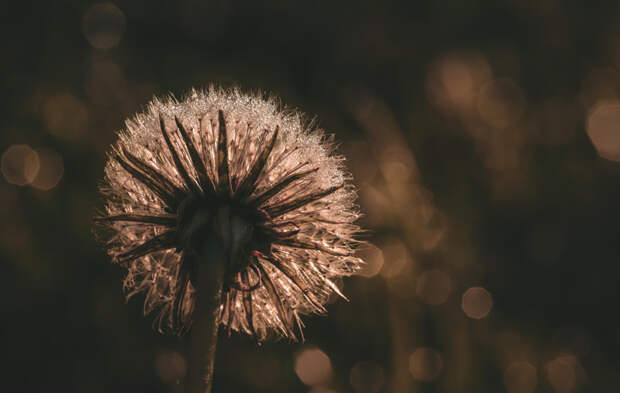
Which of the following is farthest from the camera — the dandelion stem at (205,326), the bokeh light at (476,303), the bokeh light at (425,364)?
the bokeh light at (476,303)

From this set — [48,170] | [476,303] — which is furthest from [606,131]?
[48,170]

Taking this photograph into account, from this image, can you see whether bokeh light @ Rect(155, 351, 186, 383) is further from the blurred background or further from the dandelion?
the dandelion

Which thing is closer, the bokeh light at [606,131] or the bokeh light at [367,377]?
the bokeh light at [367,377]

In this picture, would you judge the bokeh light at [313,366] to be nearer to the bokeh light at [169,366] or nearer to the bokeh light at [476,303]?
the bokeh light at [169,366]

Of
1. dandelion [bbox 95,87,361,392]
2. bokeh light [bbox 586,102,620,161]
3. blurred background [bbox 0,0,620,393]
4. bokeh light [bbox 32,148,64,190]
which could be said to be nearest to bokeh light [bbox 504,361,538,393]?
blurred background [bbox 0,0,620,393]

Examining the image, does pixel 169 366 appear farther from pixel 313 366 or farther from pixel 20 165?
pixel 20 165

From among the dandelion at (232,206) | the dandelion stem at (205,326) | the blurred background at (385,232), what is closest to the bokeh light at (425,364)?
the blurred background at (385,232)

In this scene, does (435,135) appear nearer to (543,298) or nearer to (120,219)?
(543,298)
